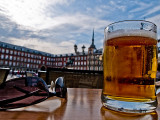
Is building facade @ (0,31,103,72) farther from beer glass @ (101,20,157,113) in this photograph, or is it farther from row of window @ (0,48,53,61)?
beer glass @ (101,20,157,113)

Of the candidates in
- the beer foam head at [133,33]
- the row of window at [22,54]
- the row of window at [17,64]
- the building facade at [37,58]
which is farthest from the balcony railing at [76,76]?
the row of window at [17,64]

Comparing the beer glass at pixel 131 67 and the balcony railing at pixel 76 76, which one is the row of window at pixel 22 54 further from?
the beer glass at pixel 131 67

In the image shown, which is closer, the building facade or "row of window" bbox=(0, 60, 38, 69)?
the building facade

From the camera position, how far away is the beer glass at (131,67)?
31 centimetres

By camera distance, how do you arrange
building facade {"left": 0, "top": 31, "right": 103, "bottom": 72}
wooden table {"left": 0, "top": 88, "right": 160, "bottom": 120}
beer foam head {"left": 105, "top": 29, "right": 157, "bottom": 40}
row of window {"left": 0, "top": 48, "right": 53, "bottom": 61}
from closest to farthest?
wooden table {"left": 0, "top": 88, "right": 160, "bottom": 120}, beer foam head {"left": 105, "top": 29, "right": 157, "bottom": 40}, row of window {"left": 0, "top": 48, "right": 53, "bottom": 61}, building facade {"left": 0, "top": 31, "right": 103, "bottom": 72}

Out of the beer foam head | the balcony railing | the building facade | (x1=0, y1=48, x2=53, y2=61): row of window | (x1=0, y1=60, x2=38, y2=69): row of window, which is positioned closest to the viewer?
the beer foam head

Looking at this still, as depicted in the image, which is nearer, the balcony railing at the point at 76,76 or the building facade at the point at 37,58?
the balcony railing at the point at 76,76

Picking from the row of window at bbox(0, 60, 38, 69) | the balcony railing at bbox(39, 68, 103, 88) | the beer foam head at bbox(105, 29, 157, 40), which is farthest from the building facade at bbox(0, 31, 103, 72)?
the beer foam head at bbox(105, 29, 157, 40)

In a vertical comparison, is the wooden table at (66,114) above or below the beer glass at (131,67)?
below

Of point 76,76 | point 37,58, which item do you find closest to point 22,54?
point 37,58

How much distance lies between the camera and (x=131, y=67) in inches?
13.0

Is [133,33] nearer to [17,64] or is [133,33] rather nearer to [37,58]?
[17,64]

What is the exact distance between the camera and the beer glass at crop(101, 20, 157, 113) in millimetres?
312

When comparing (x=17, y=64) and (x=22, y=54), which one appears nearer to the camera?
(x=17, y=64)
